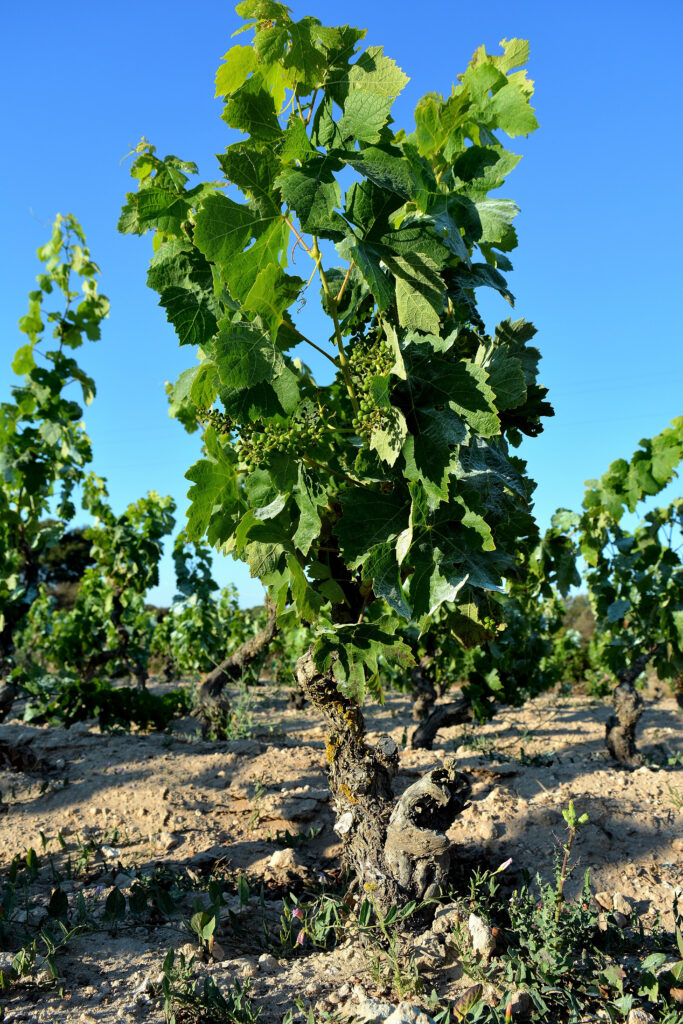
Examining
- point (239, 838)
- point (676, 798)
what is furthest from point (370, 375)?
point (676, 798)

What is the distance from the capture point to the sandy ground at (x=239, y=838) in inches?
95.0

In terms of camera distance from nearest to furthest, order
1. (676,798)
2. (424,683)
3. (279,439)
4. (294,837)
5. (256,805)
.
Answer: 1. (279,439)
2. (294,837)
3. (676,798)
4. (256,805)
5. (424,683)

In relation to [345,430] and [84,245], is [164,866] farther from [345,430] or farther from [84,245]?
[84,245]

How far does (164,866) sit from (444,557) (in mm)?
2488

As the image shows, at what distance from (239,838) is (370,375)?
10.0ft

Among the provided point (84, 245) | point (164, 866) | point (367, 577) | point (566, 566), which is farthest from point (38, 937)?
point (84, 245)

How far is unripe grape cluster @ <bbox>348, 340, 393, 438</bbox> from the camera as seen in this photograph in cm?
180

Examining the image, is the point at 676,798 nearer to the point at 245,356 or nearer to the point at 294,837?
the point at 294,837

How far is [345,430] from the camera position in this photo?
201cm

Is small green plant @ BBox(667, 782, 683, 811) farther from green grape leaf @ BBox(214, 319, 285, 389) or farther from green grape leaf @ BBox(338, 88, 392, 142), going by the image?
green grape leaf @ BBox(338, 88, 392, 142)

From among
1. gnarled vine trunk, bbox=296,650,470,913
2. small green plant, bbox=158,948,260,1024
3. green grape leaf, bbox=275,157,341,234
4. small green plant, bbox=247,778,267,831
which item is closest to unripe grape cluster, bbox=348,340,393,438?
green grape leaf, bbox=275,157,341,234

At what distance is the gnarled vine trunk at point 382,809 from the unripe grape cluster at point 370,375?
1.11 m

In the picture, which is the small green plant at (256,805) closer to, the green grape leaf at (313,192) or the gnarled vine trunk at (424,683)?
the gnarled vine trunk at (424,683)

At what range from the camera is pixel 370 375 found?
1817 mm
